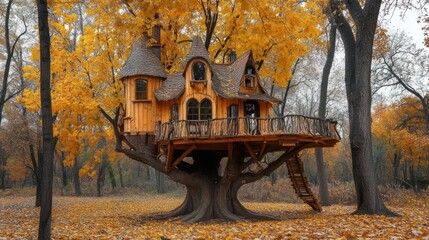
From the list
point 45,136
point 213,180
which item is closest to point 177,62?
point 213,180

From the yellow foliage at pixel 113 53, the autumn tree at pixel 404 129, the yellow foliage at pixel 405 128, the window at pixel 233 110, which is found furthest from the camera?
the autumn tree at pixel 404 129

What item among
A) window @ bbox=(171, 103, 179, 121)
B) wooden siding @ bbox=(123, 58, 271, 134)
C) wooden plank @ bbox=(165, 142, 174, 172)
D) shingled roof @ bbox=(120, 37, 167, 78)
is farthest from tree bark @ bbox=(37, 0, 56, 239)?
shingled roof @ bbox=(120, 37, 167, 78)

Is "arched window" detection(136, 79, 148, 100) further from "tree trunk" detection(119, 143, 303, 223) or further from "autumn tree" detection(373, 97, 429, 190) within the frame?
"autumn tree" detection(373, 97, 429, 190)

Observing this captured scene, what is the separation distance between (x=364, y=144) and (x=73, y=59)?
15.4m

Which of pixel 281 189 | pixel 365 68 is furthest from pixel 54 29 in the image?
pixel 281 189

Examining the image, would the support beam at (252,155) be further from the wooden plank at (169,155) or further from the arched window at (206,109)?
the wooden plank at (169,155)

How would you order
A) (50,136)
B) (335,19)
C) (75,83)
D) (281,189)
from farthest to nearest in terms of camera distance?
(281,189) → (75,83) → (335,19) → (50,136)

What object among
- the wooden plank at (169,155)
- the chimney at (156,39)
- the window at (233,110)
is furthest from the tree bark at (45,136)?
the chimney at (156,39)

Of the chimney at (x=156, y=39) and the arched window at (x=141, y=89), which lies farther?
the chimney at (x=156, y=39)

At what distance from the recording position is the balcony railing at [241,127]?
16734 millimetres

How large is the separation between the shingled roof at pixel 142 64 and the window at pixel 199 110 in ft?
8.38

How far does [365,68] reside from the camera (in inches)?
706

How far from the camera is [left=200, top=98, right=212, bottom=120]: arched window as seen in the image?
18.7 meters

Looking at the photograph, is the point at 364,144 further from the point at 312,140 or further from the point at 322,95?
the point at 322,95
